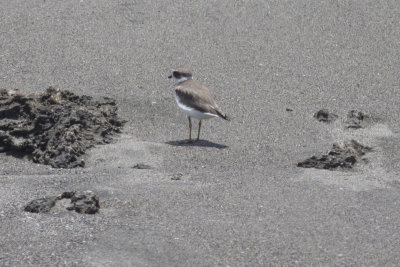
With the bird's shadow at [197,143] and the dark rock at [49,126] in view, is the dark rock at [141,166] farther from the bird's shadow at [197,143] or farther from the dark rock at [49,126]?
the bird's shadow at [197,143]

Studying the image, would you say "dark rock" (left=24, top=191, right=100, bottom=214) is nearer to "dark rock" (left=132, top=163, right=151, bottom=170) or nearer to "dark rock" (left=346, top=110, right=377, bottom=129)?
"dark rock" (left=132, top=163, right=151, bottom=170)

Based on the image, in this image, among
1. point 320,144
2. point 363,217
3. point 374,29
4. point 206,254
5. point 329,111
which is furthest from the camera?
point 374,29

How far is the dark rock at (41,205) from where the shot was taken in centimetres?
467

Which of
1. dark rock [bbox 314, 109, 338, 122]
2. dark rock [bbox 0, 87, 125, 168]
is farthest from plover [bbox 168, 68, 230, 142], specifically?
dark rock [bbox 314, 109, 338, 122]

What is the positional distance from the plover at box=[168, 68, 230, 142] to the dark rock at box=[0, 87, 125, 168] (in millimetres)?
734

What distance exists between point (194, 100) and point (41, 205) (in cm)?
244

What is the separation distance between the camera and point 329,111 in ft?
23.6

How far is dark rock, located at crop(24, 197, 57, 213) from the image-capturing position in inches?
184

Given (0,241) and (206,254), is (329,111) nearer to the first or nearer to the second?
(206,254)

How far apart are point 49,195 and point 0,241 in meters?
0.83

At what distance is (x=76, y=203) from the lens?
4680 millimetres

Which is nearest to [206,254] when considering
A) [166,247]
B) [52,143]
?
[166,247]

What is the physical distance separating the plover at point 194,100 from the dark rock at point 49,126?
0.73 m

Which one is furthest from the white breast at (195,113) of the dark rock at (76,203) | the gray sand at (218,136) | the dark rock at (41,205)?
the dark rock at (41,205)
